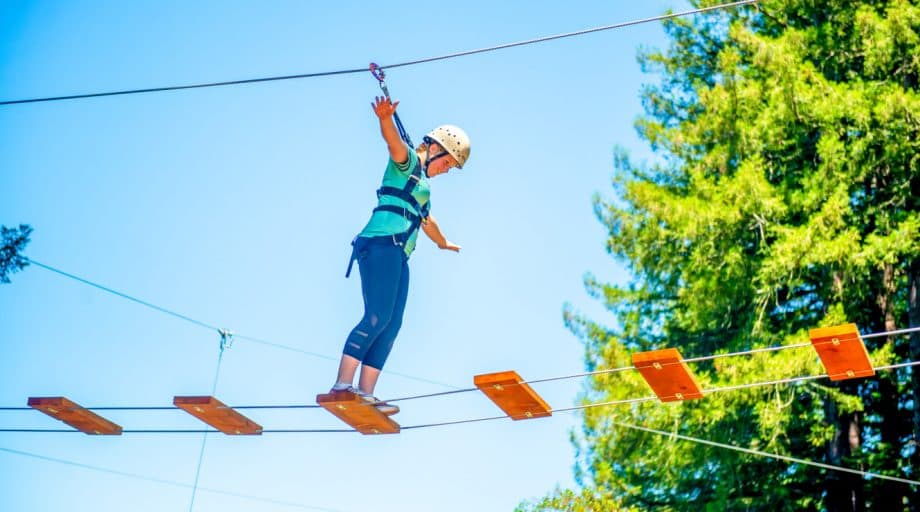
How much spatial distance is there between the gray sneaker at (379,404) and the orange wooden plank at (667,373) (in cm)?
126

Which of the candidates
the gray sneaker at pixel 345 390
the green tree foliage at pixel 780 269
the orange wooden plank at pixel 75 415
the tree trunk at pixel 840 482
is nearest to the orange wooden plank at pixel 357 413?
the gray sneaker at pixel 345 390

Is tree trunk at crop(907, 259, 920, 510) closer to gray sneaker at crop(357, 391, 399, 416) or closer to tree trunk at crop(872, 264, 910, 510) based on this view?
tree trunk at crop(872, 264, 910, 510)

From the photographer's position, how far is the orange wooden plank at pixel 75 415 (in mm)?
6766

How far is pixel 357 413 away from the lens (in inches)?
238

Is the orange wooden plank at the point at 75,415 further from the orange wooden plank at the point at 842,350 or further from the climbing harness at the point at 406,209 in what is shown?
the orange wooden plank at the point at 842,350

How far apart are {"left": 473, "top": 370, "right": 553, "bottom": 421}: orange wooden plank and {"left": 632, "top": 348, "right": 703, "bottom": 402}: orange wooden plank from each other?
0.55 m

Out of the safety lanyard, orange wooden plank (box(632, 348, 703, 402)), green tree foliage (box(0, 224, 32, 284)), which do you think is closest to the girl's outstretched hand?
the safety lanyard

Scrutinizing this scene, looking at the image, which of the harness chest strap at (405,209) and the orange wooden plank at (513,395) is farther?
the harness chest strap at (405,209)

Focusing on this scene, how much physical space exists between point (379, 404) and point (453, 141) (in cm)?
139

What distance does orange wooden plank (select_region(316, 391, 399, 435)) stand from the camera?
591 centimetres

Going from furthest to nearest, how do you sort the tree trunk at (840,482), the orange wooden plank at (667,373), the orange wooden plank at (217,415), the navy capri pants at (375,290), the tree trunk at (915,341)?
the tree trunk at (840,482), the tree trunk at (915,341), the orange wooden plank at (217,415), the navy capri pants at (375,290), the orange wooden plank at (667,373)

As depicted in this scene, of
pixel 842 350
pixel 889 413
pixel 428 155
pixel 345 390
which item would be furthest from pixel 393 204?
pixel 889 413

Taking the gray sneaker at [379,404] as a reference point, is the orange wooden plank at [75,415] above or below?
above

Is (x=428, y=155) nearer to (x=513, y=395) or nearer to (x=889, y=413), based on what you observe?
(x=513, y=395)
